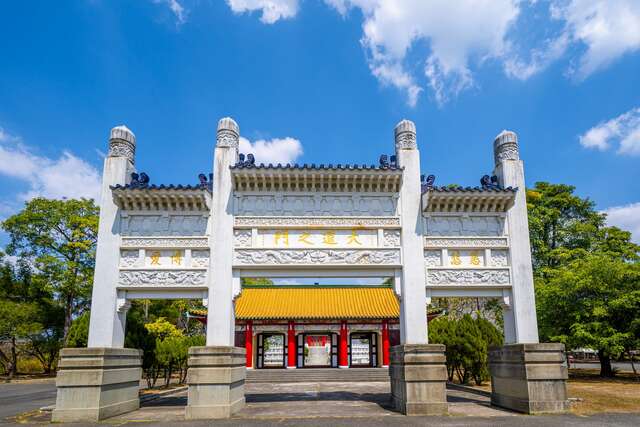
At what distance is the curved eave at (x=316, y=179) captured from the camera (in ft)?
36.5

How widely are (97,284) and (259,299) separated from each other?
19.2m

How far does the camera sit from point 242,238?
1111cm

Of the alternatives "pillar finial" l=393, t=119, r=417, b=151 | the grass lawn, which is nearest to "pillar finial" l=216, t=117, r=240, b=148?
"pillar finial" l=393, t=119, r=417, b=151

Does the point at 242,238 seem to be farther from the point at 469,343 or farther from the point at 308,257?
the point at 469,343

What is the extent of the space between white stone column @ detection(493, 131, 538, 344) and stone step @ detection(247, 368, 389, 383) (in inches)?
565

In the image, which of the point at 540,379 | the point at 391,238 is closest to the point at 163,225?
the point at 391,238

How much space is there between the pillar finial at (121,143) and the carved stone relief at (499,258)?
9.86m

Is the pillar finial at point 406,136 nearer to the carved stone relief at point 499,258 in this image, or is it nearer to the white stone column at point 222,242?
the carved stone relief at point 499,258

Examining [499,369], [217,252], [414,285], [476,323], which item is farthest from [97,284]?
[476,323]

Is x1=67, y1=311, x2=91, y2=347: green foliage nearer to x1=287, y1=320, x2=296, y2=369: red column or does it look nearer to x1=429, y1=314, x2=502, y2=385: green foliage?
x1=287, y1=320, x2=296, y2=369: red column

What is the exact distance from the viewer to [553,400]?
9.87 meters

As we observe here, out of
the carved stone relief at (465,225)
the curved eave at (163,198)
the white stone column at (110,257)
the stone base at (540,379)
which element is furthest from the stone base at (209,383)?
the stone base at (540,379)

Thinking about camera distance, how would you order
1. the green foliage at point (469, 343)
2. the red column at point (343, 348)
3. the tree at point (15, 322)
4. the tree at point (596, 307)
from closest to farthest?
the green foliage at point (469, 343)
the tree at point (596, 307)
the tree at point (15, 322)
the red column at point (343, 348)

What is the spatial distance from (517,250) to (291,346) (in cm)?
1867
